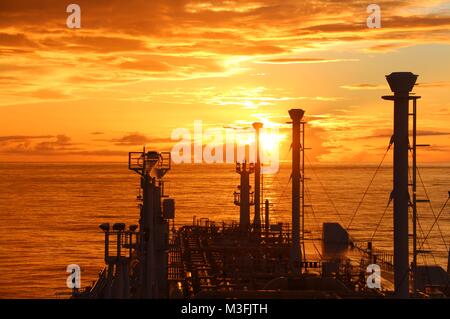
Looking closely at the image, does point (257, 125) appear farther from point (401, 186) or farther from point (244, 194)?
point (401, 186)

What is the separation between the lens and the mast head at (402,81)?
23.0 metres

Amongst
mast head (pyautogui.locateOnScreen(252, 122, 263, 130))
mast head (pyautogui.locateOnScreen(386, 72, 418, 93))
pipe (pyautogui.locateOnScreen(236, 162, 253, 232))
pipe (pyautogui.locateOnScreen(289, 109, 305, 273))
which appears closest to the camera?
mast head (pyautogui.locateOnScreen(386, 72, 418, 93))

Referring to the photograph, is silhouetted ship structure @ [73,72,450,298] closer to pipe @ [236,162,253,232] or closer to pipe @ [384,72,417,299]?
pipe @ [384,72,417,299]

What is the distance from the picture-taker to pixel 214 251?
46.2m

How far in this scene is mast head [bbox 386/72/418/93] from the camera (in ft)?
75.6

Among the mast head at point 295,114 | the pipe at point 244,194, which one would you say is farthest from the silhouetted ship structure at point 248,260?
the pipe at point 244,194

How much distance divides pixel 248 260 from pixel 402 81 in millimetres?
16866

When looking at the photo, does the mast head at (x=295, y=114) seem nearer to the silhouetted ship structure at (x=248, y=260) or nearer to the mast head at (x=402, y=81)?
the silhouetted ship structure at (x=248, y=260)

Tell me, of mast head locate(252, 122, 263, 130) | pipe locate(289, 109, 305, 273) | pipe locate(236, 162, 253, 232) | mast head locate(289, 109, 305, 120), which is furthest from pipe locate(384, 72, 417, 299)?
pipe locate(236, 162, 253, 232)

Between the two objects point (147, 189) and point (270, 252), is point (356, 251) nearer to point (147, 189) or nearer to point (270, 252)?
point (270, 252)

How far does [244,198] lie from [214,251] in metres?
13.3

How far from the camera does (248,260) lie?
37.6 m

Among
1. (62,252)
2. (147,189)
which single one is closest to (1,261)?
(62,252)

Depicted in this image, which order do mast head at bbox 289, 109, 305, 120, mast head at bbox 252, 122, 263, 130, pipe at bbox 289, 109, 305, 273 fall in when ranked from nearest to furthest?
pipe at bbox 289, 109, 305, 273 → mast head at bbox 289, 109, 305, 120 → mast head at bbox 252, 122, 263, 130
